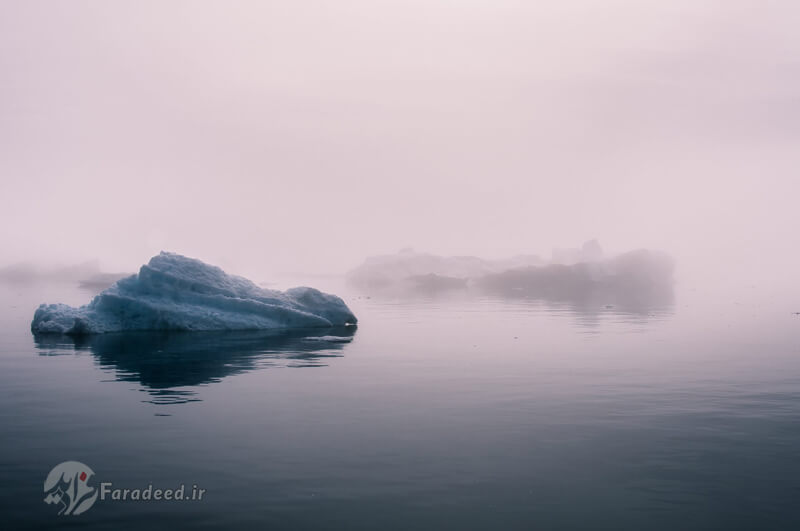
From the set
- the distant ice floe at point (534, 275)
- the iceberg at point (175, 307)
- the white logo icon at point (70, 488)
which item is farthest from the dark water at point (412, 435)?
the distant ice floe at point (534, 275)

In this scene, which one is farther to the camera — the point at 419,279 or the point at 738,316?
the point at 419,279

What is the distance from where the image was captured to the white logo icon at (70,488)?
681 centimetres

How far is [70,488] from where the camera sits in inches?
284

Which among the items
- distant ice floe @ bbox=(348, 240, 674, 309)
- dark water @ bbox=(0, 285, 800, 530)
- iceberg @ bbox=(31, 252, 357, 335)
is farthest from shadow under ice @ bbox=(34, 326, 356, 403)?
distant ice floe @ bbox=(348, 240, 674, 309)

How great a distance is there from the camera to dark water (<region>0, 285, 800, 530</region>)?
21.9 feet

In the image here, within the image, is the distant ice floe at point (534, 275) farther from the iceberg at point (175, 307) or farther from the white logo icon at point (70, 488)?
the white logo icon at point (70, 488)

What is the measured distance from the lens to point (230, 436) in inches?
367

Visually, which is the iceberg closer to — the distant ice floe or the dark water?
the dark water

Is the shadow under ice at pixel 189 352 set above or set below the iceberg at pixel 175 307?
Result: below

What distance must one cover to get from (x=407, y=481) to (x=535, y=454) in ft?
7.28

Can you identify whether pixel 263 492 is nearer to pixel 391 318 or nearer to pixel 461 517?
pixel 461 517

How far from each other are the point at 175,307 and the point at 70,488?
720 inches

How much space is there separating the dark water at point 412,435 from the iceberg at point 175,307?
5.35 metres

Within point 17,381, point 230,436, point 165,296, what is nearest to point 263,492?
point 230,436
